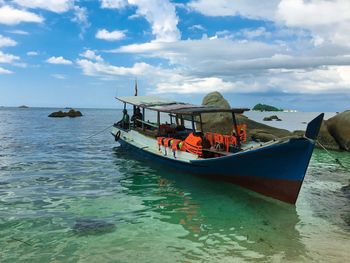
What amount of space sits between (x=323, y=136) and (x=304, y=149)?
57.0ft

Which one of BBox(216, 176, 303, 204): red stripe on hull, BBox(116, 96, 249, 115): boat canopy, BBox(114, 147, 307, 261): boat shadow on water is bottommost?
BBox(114, 147, 307, 261): boat shadow on water

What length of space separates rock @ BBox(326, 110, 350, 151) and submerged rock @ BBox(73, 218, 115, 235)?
20721 mm

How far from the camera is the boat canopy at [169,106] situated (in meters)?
14.6

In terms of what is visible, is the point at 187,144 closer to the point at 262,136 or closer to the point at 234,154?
the point at 234,154

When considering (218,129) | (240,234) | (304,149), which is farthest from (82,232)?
(218,129)

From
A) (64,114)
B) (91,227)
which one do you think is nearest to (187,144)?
(91,227)

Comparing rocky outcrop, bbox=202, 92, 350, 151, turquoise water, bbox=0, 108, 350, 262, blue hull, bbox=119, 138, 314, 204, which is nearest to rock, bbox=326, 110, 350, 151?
rocky outcrop, bbox=202, 92, 350, 151

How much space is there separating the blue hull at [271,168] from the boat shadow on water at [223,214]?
383 mm

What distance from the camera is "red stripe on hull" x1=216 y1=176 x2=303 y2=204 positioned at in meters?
11.0

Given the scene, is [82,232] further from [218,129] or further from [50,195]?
[218,129]

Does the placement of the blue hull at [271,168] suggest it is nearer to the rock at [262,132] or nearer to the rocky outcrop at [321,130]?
the rocky outcrop at [321,130]

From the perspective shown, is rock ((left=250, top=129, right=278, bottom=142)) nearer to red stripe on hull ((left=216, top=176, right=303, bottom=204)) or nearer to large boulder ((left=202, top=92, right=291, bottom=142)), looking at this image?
large boulder ((left=202, top=92, right=291, bottom=142))

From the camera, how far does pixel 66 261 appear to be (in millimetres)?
7098

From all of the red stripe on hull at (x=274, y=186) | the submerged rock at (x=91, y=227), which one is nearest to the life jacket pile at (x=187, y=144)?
the red stripe on hull at (x=274, y=186)
